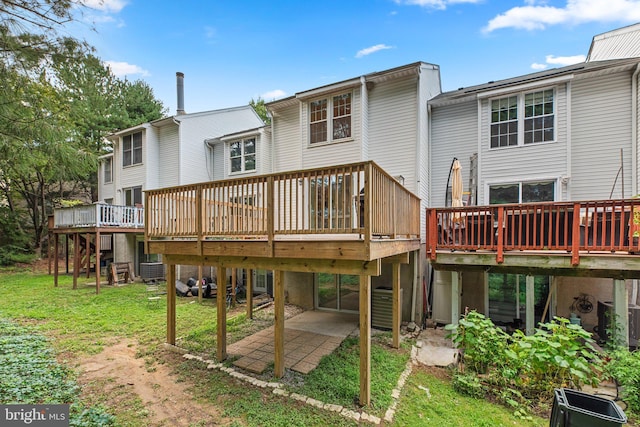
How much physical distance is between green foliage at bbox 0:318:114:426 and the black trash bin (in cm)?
525

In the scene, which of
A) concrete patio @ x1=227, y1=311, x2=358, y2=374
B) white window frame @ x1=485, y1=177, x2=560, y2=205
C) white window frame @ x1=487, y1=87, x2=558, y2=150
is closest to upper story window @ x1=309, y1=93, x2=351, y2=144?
white window frame @ x1=487, y1=87, x2=558, y2=150

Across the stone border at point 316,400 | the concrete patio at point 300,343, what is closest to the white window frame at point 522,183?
the stone border at point 316,400

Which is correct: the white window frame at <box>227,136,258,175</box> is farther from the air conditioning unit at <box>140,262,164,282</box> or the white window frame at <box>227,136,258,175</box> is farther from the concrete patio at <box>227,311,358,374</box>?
the concrete patio at <box>227,311,358,374</box>

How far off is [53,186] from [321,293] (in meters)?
23.2

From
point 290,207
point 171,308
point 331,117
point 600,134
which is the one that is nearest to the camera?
point 290,207

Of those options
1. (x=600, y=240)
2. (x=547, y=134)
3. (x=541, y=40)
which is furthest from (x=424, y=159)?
(x=541, y=40)

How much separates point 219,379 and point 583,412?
476 cm

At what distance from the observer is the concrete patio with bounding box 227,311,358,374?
5152mm

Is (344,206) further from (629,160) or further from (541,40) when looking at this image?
(541,40)

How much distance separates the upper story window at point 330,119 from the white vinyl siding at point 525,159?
3970 millimetres

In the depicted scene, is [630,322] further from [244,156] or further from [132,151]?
[132,151]

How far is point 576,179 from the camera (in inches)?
287

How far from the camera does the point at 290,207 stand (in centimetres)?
426

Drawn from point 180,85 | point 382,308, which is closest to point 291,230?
point 382,308
